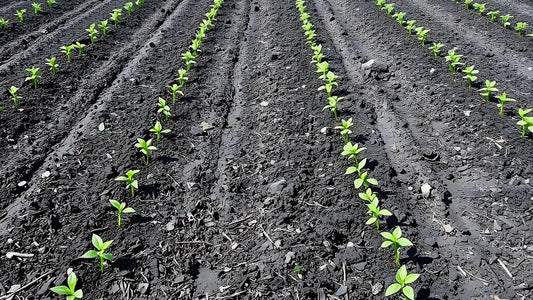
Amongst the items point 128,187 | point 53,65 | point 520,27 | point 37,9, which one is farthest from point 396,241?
point 37,9

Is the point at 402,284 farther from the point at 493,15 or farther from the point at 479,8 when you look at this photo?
the point at 479,8

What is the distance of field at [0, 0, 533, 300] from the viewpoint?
2820 millimetres

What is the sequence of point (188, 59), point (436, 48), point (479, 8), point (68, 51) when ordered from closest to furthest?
1. point (188, 59)
2. point (436, 48)
3. point (68, 51)
4. point (479, 8)

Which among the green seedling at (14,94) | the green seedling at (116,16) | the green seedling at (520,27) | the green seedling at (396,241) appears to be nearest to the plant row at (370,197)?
the green seedling at (396,241)

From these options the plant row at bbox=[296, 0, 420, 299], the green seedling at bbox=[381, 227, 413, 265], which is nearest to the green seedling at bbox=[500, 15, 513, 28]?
the plant row at bbox=[296, 0, 420, 299]

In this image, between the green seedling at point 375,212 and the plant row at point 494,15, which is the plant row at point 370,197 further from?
the plant row at point 494,15

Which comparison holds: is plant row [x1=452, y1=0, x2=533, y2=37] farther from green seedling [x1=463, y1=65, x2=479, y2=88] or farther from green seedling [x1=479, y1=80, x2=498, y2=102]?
green seedling [x1=479, y1=80, x2=498, y2=102]

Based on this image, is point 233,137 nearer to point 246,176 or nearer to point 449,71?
point 246,176

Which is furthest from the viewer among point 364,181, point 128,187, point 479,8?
point 479,8

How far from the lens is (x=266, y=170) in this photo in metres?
3.86

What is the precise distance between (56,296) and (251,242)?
4.55 ft

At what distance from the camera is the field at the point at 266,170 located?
9.25 ft

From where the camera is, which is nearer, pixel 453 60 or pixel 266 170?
pixel 266 170

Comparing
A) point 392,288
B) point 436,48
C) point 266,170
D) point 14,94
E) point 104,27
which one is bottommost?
point 266,170
